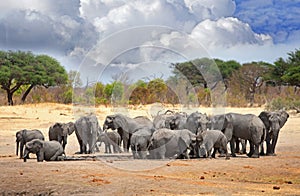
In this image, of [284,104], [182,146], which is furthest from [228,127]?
[284,104]

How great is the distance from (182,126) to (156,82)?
Result: 180 cm

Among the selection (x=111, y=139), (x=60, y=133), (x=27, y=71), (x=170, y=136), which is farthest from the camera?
(x=27, y=71)

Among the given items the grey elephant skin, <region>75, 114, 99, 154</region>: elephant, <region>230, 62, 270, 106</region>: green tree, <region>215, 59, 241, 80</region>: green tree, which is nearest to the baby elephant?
the grey elephant skin

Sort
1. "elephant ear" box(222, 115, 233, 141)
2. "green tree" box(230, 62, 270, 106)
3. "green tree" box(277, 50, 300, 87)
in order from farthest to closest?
"green tree" box(230, 62, 270, 106), "green tree" box(277, 50, 300, 87), "elephant ear" box(222, 115, 233, 141)

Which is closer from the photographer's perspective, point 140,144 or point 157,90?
point 140,144

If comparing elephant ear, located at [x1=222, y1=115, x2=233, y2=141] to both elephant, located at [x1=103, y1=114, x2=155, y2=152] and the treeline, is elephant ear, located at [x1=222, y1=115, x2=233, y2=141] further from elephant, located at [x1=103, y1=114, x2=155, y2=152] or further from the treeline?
the treeline

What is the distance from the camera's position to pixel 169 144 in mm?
15930

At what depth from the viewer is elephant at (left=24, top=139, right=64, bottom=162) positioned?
50.7 ft

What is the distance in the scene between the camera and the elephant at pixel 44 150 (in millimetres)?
15461

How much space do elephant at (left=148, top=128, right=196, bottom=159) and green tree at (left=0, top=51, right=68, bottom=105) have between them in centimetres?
3735

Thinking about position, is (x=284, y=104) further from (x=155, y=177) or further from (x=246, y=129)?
(x=155, y=177)

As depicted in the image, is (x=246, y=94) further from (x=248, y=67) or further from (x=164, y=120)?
(x=164, y=120)

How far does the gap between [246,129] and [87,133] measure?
18.2 feet

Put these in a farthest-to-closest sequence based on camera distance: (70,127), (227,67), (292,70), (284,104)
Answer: (227,67), (292,70), (284,104), (70,127)
